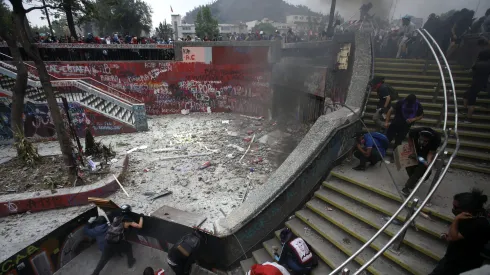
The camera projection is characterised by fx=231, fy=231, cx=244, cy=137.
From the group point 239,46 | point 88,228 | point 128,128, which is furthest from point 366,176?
point 239,46

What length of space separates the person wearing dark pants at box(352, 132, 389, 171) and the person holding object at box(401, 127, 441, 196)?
82 centimetres

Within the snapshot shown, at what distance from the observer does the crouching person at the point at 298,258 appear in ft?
12.1

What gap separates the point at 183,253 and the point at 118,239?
60.3 inches

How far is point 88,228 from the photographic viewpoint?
4836mm

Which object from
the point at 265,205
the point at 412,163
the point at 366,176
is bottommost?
the point at 265,205

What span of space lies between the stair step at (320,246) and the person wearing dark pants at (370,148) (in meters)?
1.80

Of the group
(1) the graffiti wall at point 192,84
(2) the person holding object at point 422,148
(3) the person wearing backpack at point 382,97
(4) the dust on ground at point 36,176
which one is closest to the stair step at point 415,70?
(3) the person wearing backpack at point 382,97

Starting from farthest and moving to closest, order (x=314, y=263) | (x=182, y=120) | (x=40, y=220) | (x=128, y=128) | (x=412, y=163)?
(x=182, y=120) → (x=128, y=128) → (x=40, y=220) → (x=412, y=163) → (x=314, y=263)

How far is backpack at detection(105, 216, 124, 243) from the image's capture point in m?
4.51

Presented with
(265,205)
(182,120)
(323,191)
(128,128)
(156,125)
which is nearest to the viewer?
(265,205)

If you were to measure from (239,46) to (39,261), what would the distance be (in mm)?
13019

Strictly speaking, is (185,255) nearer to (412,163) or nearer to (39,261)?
(39,261)

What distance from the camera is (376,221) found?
3920 mm

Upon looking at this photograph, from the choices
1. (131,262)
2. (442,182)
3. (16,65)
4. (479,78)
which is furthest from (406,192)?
(16,65)
